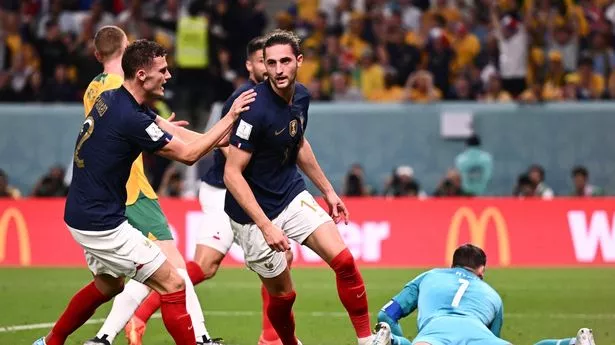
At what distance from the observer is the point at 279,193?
9.16 m

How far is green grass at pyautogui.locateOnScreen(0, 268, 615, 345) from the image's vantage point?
11117mm

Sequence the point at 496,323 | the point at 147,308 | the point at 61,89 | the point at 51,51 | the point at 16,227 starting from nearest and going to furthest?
1. the point at 496,323
2. the point at 147,308
3. the point at 16,227
4. the point at 61,89
5. the point at 51,51

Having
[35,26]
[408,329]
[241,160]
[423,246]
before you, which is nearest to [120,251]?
[241,160]

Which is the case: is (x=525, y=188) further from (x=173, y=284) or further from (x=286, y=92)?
(x=173, y=284)

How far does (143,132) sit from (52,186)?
11738mm

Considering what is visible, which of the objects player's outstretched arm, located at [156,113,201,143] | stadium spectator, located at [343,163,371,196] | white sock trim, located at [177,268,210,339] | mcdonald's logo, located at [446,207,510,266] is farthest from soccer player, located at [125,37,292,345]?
stadium spectator, located at [343,163,371,196]

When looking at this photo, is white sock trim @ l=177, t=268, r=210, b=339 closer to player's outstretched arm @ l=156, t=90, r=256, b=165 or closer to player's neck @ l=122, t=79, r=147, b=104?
player's outstretched arm @ l=156, t=90, r=256, b=165

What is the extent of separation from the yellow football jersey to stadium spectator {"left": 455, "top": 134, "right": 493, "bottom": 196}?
10421 millimetres

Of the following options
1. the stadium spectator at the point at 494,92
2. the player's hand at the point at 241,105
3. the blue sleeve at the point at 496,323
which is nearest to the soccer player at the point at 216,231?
the player's hand at the point at 241,105

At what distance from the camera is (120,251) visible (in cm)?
848

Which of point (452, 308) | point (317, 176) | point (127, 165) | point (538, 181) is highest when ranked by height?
point (127, 165)

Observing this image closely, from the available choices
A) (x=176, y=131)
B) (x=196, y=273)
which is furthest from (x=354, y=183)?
(x=176, y=131)

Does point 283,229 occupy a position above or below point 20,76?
below

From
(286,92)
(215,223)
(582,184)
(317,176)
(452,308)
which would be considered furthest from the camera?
(582,184)
